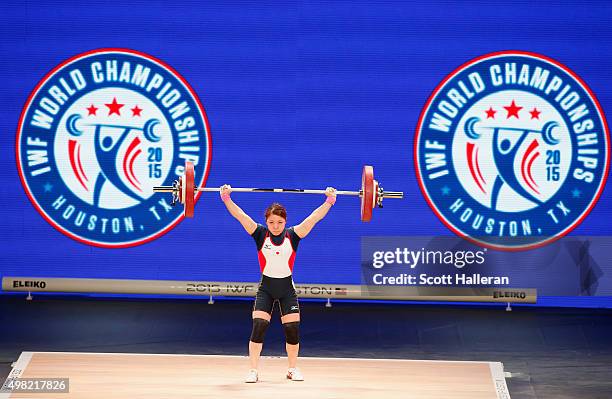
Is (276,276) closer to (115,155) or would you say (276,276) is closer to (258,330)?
(258,330)

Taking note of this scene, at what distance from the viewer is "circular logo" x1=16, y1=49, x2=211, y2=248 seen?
1135 centimetres

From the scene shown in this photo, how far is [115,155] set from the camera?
37.4 feet

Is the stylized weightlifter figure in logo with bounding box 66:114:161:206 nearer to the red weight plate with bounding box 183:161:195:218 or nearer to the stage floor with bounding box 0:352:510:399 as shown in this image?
the stage floor with bounding box 0:352:510:399

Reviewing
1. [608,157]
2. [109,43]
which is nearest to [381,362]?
[608,157]

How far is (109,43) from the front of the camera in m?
11.3

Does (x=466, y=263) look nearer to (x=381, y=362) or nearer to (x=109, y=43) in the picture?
(x=381, y=362)

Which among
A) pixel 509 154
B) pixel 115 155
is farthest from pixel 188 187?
pixel 509 154

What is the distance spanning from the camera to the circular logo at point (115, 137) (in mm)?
11352

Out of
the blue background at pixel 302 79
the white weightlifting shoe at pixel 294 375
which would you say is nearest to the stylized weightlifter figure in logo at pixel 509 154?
the blue background at pixel 302 79

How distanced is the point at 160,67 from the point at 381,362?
152 inches

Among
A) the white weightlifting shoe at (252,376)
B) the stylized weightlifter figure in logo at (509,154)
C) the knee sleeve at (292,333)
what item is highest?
the stylized weightlifter figure in logo at (509,154)

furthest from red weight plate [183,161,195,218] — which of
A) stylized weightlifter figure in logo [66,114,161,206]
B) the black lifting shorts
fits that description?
stylized weightlifter figure in logo [66,114,161,206]

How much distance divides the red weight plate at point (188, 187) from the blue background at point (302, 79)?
2466mm

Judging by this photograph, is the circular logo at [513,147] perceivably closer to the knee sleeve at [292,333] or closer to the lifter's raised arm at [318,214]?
the lifter's raised arm at [318,214]
